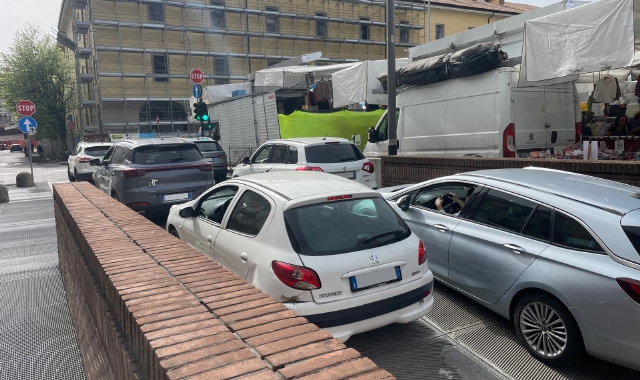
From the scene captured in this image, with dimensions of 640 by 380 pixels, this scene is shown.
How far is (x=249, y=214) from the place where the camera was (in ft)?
14.1

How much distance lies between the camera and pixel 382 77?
38.6 ft

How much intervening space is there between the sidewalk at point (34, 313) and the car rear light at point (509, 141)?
7073mm

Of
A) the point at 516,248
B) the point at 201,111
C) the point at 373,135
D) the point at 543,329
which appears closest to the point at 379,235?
the point at 516,248

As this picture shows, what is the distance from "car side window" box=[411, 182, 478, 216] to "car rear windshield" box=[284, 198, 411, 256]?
111 cm

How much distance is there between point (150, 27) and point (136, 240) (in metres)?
34.0

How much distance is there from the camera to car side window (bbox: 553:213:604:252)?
3518mm

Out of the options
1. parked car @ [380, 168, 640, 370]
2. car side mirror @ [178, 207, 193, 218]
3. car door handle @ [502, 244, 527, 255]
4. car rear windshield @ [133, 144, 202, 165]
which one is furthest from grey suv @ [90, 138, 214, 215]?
car door handle @ [502, 244, 527, 255]

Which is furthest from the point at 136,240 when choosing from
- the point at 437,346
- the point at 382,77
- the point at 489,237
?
the point at 382,77

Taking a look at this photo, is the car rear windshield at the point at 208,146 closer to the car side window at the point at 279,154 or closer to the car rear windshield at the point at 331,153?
the car side window at the point at 279,154

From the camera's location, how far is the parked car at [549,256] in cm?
325

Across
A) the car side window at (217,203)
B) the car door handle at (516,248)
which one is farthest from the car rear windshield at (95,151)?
the car door handle at (516,248)

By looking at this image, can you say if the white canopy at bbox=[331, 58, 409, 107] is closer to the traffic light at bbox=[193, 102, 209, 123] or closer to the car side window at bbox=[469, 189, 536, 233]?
the traffic light at bbox=[193, 102, 209, 123]

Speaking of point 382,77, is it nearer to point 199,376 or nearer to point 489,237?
point 489,237

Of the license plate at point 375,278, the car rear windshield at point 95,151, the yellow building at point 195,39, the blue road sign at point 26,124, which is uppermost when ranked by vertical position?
the yellow building at point 195,39
